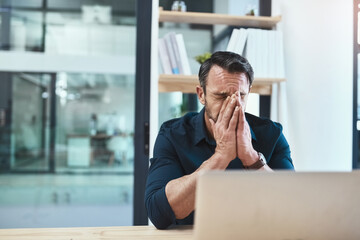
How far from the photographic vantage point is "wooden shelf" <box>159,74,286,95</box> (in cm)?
225

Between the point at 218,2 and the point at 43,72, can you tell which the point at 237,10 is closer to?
the point at 218,2

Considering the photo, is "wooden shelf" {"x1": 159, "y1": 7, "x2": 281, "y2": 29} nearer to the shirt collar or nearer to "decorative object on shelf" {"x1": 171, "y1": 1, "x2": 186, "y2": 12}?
"decorative object on shelf" {"x1": 171, "y1": 1, "x2": 186, "y2": 12}

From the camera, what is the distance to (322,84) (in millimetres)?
2279

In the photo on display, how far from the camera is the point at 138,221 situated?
2.49m

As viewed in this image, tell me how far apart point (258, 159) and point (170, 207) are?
0.43 meters

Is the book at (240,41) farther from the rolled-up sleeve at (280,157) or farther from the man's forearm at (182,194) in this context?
the man's forearm at (182,194)

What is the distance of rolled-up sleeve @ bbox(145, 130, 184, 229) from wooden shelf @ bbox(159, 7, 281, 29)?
1.03 metres

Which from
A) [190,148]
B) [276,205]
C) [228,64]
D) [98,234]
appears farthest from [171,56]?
[276,205]

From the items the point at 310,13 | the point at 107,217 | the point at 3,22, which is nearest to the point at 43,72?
the point at 3,22

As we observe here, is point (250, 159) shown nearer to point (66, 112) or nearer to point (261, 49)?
point (261, 49)

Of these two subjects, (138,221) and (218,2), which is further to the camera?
(218,2)

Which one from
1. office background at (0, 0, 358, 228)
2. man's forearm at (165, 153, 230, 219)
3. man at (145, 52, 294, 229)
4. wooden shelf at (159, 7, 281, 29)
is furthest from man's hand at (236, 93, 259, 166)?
office background at (0, 0, 358, 228)

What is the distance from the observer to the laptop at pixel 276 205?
2.48 feet

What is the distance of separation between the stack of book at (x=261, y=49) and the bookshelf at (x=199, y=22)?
72 mm
